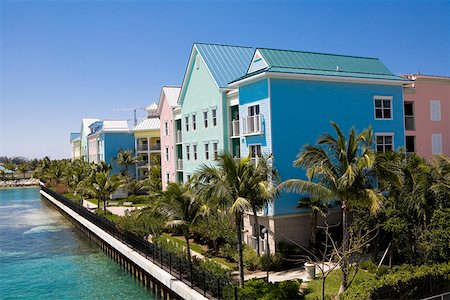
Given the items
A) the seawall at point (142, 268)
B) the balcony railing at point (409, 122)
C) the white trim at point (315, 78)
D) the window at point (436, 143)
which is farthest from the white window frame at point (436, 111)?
the seawall at point (142, 268)

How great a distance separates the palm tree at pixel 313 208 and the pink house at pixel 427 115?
39.5ft

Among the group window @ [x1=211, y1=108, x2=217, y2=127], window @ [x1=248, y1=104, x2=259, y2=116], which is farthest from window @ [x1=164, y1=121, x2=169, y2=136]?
window @ [x1=248, y1=104, x2=259, y2=116]

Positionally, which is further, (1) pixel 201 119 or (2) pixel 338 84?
(1) pixel 201 119

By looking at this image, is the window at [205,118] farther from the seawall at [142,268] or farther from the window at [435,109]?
the window at [435,109]

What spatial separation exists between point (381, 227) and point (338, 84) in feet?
32.3

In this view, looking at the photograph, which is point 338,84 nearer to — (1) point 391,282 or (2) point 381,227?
(2) point 381,227

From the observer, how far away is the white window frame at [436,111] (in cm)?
3284

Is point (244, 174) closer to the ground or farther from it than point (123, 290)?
farther from it

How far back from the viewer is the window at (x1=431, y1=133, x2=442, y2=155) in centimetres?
3284

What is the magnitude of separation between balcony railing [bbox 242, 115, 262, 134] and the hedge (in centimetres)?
1169

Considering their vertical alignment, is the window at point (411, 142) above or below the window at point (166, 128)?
below

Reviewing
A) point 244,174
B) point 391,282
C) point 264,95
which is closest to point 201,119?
point 264,95

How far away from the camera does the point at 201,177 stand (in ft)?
60.0

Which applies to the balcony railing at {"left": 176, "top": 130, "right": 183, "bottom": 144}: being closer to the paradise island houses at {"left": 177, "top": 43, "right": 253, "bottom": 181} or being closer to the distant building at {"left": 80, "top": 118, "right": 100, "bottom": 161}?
the paradise island houses at {"left": 177, "top": 43, "right": 253, "bottom": 181}
